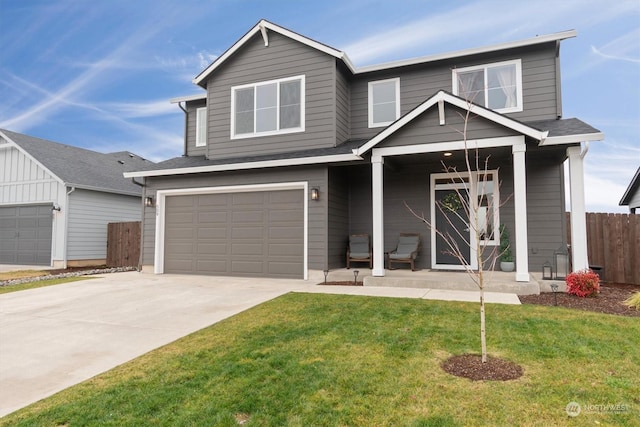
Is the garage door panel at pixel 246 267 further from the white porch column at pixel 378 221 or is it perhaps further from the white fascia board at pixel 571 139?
the white fascia board at pixel 571 139

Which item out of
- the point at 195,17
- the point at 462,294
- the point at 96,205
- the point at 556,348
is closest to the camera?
the point at 556,348

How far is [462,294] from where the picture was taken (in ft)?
22.1

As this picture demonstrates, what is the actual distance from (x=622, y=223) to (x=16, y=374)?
442 inches

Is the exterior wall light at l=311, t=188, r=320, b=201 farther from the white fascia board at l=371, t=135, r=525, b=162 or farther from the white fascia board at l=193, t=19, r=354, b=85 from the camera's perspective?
the white fascia board at l=193, t=19, r=354, b=85

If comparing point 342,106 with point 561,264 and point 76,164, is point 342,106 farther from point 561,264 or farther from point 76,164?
point 76,164

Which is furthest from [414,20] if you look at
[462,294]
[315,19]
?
[462,294]

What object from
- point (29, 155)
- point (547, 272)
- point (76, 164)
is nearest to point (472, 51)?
point (547, 272)

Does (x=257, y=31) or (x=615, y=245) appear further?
(x=257, y=31)

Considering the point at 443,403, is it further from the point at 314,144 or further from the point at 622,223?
the point at 622,223

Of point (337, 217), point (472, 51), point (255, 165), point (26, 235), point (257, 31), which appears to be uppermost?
point (257, 31)

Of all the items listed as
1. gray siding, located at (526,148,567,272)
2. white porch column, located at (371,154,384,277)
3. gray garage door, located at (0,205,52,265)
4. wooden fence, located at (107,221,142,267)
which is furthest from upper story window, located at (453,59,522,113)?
gray garage door, located at (0,205,52,265)

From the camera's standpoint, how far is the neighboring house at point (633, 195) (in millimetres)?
15320

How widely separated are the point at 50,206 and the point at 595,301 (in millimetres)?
16471

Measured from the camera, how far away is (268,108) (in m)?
10.3
